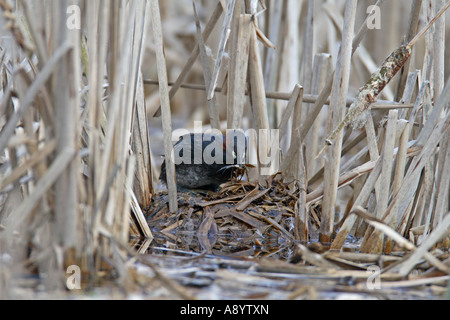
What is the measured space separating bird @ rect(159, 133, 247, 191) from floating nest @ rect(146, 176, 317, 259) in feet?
0.43

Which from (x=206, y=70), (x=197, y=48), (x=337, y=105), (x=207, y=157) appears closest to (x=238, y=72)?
(x=206, y=70)

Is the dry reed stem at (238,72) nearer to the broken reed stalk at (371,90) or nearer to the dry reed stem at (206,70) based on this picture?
the dry reed stem at (206,70)

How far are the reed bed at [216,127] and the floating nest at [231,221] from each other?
17 mm

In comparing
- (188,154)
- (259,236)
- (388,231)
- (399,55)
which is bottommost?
(259,236)

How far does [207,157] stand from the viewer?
325 cm

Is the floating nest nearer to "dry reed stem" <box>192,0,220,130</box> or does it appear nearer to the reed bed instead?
the reed bed

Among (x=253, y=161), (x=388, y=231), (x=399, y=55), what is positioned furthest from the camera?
(x=253, y=161)

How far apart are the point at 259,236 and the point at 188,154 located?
2.40 ft

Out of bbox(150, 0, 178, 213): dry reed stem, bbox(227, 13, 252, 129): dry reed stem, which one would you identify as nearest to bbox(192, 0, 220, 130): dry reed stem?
bbox(227, 13, 252, 129): dry reed stem

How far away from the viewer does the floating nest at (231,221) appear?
284cm

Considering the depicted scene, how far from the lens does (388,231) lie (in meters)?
2.10

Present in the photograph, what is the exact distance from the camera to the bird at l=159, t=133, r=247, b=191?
10.6ft
